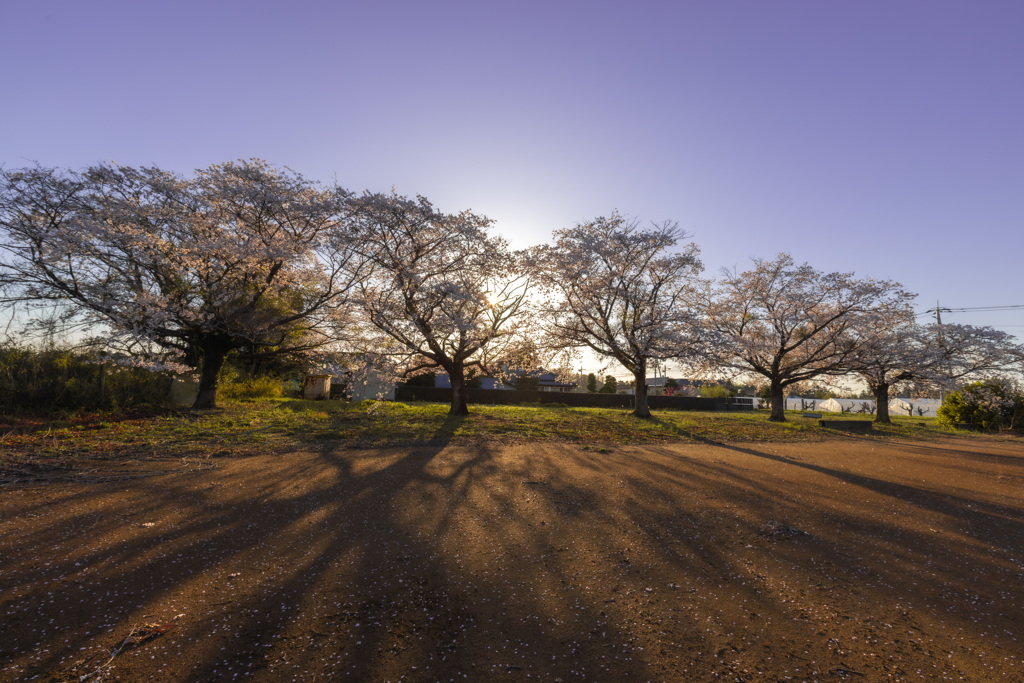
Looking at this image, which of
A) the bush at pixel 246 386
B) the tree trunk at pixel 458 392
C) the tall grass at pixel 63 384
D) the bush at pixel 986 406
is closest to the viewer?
the tall grass at pixel 63 384

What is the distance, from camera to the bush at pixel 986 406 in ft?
66.3

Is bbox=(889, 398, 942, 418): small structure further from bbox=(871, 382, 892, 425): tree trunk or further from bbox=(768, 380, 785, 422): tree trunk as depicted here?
bbox=(768, 380, 785, 422): tree trunk

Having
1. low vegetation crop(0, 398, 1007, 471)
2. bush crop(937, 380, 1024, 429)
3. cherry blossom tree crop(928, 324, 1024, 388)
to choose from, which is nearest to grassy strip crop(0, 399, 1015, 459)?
low vegetation crop(0, 398, 1007, 471)

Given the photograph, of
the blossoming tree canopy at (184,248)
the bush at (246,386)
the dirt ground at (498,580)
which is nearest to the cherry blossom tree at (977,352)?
the dirt ground at (498,580)

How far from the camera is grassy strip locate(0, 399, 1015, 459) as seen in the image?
29.7 ft

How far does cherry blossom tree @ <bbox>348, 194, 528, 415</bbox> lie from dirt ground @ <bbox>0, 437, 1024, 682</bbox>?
9.17m

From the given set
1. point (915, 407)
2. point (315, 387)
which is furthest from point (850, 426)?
point (315, 387)

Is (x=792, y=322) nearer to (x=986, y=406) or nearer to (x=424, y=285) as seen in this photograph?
(x=986, y=406)

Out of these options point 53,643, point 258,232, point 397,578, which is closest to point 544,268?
point 258,232

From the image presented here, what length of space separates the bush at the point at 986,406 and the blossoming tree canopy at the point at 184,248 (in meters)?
29.1

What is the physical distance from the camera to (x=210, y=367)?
16516 mm

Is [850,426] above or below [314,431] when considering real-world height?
below

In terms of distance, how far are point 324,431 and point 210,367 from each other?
7.86 meters

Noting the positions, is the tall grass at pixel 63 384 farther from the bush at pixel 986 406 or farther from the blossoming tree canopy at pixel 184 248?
the bush at pixel 986 406
